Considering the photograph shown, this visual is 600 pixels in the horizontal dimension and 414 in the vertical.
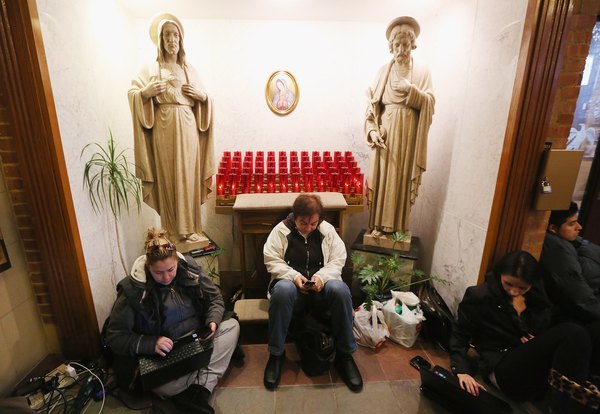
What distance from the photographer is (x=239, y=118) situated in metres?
3.09

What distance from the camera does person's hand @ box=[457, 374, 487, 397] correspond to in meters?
1.46

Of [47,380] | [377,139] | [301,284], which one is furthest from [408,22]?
[47,380]

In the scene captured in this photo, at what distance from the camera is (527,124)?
1.61 m

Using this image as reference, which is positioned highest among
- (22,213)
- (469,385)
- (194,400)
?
(22,213)

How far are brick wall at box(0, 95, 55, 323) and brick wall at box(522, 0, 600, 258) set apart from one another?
2983 mm

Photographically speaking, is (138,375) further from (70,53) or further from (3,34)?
(70,53)

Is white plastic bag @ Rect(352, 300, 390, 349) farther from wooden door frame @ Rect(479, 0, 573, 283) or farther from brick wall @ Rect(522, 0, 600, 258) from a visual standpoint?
brick wall @ Rect(522, 0, 600, 258)

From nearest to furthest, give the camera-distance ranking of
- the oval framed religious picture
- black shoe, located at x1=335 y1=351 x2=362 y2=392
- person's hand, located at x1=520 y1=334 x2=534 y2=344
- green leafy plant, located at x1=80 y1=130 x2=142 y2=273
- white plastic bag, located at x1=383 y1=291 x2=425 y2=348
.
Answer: person's hand, located at x1=520 y1=334 x2=534 y2=344
black shoe, located at x1=335 y1=351 x2=362 y2=392
green leafy plant, located at x1=80 y1=130 x2=142 y2=273
white plastic bag, located at x1=383 y1=291 x2=425 y2=348
the oval framed religious picture

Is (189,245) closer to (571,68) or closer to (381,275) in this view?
(381,275)

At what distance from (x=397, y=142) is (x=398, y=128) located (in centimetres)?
12

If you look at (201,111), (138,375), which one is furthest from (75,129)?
(138,375)

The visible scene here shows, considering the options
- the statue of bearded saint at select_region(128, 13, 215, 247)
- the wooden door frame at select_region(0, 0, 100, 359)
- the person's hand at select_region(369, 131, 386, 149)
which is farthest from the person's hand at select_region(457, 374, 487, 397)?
the wooden door frame at select_region(0, 0, 100, 359)

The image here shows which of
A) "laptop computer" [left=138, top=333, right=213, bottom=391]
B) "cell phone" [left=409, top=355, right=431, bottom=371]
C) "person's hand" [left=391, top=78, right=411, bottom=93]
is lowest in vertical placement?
"cell phone" [left=409, top=355, right=431, bottom=371]

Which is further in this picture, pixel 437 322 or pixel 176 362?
pixel 437 322
